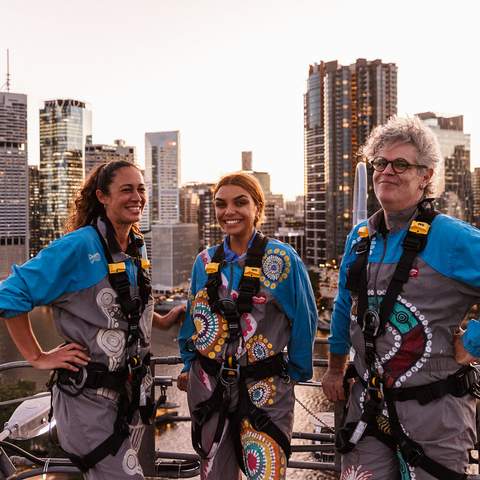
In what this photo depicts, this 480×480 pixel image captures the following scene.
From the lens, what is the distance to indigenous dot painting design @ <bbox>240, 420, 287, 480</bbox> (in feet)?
6.38

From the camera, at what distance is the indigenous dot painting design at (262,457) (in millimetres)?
1944

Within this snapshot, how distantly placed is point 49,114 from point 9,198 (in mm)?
39302

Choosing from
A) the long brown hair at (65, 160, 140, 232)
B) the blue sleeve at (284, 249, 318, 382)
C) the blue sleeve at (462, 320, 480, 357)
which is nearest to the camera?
the blue sleeve at (462, 320, 480, 357)

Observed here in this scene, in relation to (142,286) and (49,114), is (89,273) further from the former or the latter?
(49,114)

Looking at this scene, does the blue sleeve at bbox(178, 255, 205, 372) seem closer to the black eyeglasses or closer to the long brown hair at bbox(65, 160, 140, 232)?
the long brown hair at bbox(65, 160, 140, 232)

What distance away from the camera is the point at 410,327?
174 centimetres

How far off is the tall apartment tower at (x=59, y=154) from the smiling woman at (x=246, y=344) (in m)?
91.6

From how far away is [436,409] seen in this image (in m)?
1.71

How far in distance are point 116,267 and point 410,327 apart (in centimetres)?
105

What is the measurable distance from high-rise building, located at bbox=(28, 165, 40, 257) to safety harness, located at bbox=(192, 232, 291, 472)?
276 feet

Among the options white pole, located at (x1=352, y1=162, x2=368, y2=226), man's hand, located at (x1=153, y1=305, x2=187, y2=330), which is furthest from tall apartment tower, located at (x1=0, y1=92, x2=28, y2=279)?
man's hand, located at (x1=153, y1=305, x2=187, y2=330)

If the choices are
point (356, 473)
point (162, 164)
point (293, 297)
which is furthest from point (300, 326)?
point (162, 164)

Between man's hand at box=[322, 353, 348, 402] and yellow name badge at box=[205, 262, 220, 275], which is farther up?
yellow name badge at box=[205, 262, 220, 275]

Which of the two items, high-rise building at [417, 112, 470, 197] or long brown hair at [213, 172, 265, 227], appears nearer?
long brown hair at [213, 172, 265, 227]
